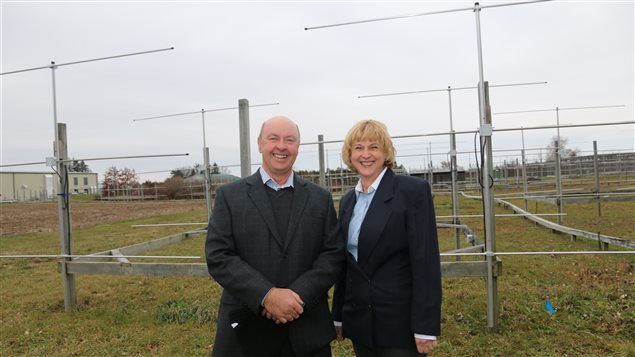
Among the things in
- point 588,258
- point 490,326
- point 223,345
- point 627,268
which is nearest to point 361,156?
point 223,345

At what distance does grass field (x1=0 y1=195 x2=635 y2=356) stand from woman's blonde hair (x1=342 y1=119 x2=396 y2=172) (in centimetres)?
219

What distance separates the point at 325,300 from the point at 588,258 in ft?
18.8

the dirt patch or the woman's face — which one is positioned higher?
the woman's face

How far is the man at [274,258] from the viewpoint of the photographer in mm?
1800

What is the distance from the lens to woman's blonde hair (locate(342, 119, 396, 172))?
1937 millimetres

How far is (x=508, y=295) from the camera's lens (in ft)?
14.9

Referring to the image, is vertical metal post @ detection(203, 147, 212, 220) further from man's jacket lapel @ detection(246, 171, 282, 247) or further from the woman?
the woman

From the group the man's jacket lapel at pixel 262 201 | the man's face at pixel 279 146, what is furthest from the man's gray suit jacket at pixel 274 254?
the man's face at pixel 279 146

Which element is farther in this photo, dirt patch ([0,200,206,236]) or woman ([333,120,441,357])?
dirt patch ([0,200,206,236])

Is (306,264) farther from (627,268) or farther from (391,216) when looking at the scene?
(627,268)

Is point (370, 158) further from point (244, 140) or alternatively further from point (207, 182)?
point (207, 182)

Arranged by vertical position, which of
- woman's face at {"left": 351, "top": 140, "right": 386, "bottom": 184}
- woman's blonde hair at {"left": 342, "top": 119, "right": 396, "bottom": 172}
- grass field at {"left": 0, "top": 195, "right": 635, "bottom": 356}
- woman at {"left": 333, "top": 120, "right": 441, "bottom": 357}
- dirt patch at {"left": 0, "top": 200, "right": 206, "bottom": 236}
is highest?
woman's blonde hair at {"left": 342, "top": 119, "right": 396, "bottom": 172}

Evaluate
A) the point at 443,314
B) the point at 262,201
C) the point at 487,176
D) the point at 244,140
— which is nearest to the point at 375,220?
the point at 262,201

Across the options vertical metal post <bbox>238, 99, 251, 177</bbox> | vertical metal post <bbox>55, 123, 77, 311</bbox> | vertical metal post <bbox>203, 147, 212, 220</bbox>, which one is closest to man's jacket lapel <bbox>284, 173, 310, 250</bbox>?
vertical metal post <bbox>238, 99, 251, 177</bbox>
